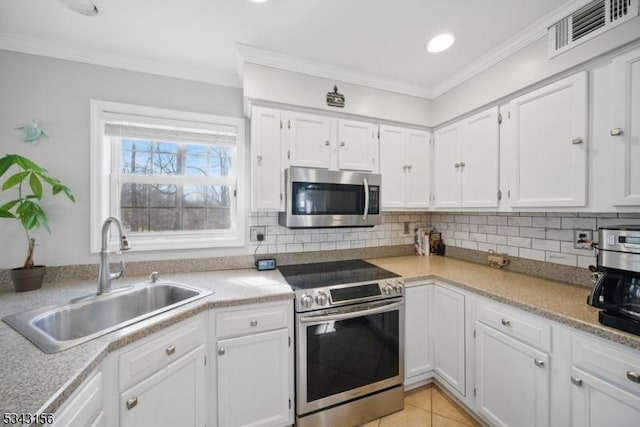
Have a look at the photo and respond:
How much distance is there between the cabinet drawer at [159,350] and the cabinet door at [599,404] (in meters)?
1.87

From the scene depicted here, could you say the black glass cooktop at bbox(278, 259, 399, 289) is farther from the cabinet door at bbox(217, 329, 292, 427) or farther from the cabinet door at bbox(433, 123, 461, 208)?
the cabinet door at bbox(433, 123, 461, 208)

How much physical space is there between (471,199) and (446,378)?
54.9 inches

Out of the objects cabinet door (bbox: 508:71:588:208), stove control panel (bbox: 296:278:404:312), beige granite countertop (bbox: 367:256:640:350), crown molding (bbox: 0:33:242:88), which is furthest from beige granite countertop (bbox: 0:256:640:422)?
crown molding (bbox: 0:33:242:88)

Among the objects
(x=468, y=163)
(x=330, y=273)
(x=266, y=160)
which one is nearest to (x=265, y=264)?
(x=330, y=273)

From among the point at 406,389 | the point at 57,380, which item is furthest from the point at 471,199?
the point at 57,380

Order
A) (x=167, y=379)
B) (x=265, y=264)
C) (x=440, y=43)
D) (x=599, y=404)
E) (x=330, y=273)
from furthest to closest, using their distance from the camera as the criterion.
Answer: (x=265, y=264), (x=330, y=273), (x=440, y=43), (x=167, y=379), (x=599, y=404)

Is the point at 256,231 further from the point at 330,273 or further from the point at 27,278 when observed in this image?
the point at 27,278

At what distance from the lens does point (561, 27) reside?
1481 mm

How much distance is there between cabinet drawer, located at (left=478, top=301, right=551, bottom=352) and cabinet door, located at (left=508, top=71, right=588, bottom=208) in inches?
27.8

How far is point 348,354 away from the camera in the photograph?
168 cm

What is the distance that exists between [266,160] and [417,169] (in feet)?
4.71

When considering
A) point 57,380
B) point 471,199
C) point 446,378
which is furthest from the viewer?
point 471,199

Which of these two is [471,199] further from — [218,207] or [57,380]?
[57,380]

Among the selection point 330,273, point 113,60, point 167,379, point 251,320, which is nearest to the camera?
point 167,379
